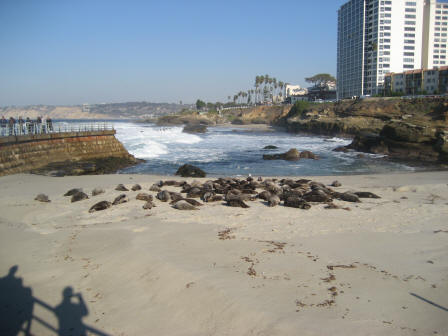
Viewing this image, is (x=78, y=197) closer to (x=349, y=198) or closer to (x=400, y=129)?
(x=349, y=198)

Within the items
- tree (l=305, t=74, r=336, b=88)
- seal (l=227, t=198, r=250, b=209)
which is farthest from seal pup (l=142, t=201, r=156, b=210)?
tree (l=305, t=74, r=336, b=88)

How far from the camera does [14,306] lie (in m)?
5.04

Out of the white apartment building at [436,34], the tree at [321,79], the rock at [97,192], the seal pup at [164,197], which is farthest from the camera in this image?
the tree at [321,79]

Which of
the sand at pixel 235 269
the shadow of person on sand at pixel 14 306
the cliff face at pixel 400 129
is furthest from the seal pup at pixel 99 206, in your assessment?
the cliff face at pixel 400 129

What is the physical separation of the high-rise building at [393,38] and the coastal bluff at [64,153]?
95.7m

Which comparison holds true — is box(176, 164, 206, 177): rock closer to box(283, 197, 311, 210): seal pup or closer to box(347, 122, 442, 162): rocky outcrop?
box(283, 197, 311, 210): seal pup

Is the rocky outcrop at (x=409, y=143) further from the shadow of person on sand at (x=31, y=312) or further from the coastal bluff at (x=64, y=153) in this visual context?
the shadow of person on sand at (x=31, y=312)

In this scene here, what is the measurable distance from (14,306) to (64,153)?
2034 centimetres

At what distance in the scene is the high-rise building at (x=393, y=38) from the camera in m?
101

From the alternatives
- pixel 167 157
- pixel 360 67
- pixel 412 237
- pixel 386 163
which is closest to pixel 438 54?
pixel 360 67

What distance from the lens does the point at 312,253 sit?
6.71 meters

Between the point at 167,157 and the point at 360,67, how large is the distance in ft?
320

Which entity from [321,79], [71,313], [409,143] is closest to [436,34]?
[321,79]

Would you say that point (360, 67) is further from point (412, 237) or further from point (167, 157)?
point (412, 237)
